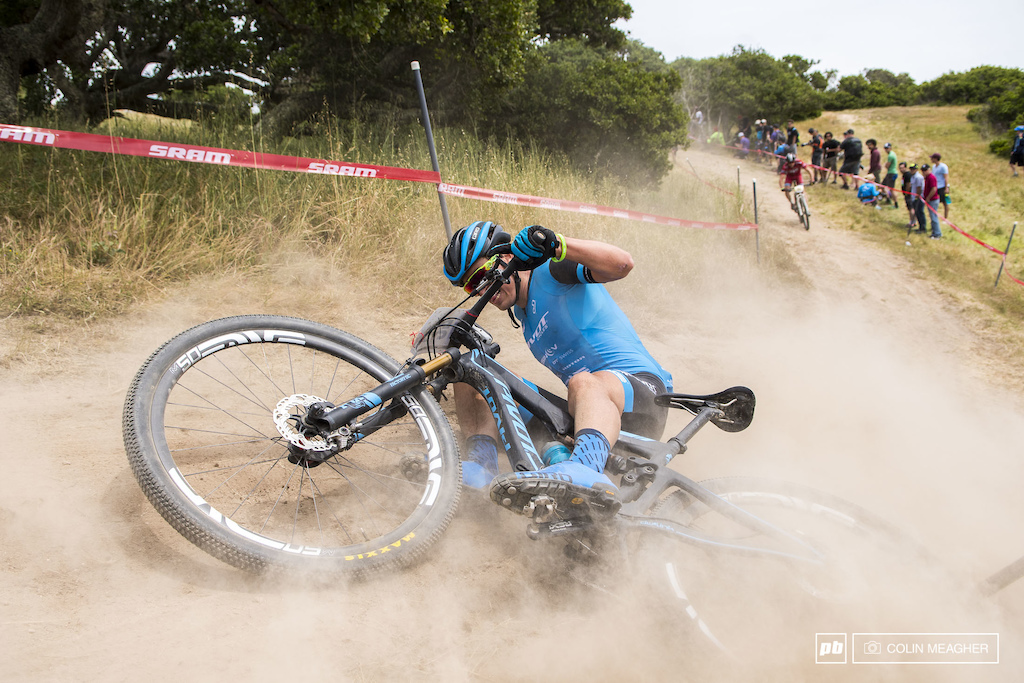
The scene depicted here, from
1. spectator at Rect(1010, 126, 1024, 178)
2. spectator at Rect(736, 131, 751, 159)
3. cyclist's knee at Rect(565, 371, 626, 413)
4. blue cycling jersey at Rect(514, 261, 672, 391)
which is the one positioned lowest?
cyclist's knee at Rect(565, 371, 626, 413)

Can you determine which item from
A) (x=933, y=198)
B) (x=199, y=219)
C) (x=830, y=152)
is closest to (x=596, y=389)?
(x=199, y=219)

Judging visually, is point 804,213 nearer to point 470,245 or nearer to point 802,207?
point 802,207

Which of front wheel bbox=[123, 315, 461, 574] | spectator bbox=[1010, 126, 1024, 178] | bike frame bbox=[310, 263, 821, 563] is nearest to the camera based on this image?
front wheel bbox=[123, 315, 461, 574]

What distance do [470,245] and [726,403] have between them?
64.5 inches

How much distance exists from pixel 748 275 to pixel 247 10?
29.0ft

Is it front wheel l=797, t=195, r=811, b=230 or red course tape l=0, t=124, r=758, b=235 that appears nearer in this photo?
red course tape l=0, t=124, r=758, b=235

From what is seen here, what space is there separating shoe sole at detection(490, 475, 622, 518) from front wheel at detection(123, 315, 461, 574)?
1.02ft

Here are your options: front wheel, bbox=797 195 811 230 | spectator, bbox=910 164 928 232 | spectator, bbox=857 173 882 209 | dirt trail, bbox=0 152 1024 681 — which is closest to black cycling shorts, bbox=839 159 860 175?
spectator, bbox=857 173 882 209

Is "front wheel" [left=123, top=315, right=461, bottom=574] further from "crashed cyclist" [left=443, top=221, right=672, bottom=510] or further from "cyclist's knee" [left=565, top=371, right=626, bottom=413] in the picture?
"cyclist's knee" [left=565, top=371, right=626, bottom=413]

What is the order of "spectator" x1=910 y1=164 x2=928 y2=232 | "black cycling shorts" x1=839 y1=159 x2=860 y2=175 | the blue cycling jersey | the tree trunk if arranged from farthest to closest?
"black cycling shorts" x1=839 y1=159 x2=860 y2=175, "spectator" x1=910 y1=164 x2=928 y2=232, the tree trunk, the blue cycling jersey

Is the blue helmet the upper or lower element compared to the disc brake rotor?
upper

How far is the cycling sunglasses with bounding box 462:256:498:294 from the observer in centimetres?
289

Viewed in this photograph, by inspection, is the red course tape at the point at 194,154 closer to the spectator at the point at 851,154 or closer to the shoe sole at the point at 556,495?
the shoe sole at the point at 556,495

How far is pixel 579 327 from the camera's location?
11.5ft
